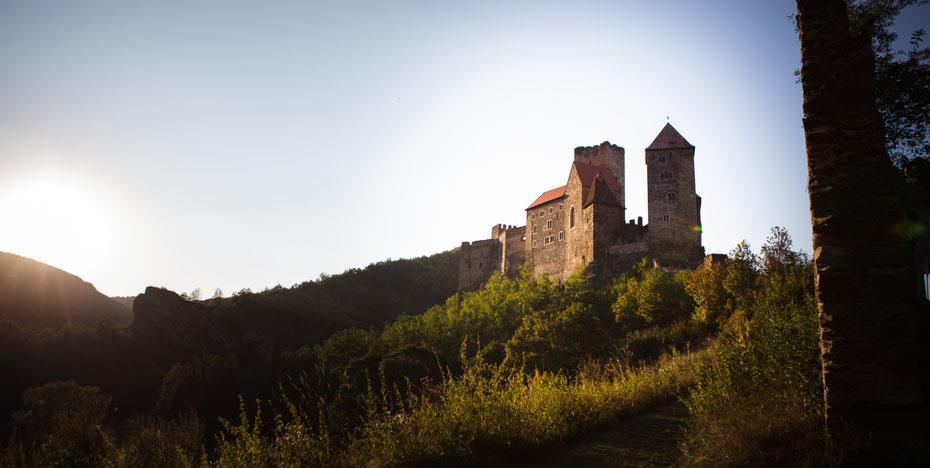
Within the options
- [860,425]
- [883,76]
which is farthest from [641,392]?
[883,76]

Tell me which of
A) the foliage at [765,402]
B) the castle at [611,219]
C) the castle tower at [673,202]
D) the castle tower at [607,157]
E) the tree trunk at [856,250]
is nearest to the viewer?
the tree trunk at [856,250]

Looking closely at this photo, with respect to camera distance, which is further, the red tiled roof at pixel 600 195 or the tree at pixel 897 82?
the red tiled roof at pixel 600 195

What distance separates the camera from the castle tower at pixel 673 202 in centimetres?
3981

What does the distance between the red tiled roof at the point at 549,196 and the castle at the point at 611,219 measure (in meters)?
0.18

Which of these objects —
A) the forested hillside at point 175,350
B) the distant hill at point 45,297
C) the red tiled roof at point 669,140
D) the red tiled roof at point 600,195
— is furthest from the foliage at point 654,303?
the distant hill at point 45,297

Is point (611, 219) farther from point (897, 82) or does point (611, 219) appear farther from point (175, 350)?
point (175, 350)

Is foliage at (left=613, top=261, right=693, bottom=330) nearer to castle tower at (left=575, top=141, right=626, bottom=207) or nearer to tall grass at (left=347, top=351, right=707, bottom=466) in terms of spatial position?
tall grass at (left=347, top=351, right=707, bottom=466)

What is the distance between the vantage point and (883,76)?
40.7 ft

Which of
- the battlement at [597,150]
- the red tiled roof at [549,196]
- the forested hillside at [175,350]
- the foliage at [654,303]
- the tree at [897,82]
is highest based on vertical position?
the battlement at [597,150]

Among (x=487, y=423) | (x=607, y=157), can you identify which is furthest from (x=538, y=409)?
(x=607, y=157)

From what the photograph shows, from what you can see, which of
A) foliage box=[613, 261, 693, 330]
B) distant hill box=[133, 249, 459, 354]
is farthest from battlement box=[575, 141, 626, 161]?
distant hill box=[133, 249, 459, 354]

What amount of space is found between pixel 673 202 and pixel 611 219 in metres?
5.23

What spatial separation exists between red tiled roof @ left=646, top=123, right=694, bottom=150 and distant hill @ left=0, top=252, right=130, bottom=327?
62810mm

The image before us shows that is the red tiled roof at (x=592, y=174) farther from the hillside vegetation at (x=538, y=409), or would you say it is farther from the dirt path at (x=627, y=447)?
the dirt path at (x=627, y=447)
